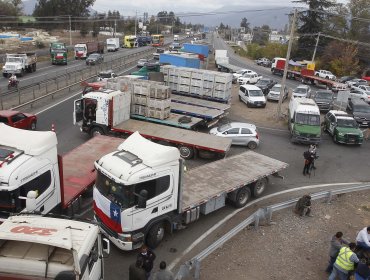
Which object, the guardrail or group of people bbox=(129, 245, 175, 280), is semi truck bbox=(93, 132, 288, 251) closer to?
group of people bbox=(129, 245, 175, 280)

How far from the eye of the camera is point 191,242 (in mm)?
11250

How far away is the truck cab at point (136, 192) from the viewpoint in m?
9.39

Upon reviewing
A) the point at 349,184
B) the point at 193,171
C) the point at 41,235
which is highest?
the point at 41,235

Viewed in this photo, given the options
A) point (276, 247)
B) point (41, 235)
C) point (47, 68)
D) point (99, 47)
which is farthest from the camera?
point (99, 47)

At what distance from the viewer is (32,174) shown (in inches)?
349

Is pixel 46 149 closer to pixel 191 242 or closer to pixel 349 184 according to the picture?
pixel 191 242

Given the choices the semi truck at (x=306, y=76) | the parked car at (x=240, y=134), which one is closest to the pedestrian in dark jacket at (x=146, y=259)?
the parked car at (x=240, y=134)

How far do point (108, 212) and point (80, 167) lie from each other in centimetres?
399

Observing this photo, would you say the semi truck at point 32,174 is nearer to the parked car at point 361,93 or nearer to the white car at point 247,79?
the parked car at point 361,93

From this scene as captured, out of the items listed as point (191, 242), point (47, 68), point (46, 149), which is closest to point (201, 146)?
point (191, 242)

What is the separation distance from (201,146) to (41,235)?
11.5 meters

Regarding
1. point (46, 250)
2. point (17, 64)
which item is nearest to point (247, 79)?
point (17, 64)

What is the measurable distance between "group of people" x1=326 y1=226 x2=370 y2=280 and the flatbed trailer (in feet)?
25.6

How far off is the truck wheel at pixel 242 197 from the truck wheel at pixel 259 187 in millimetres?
406
